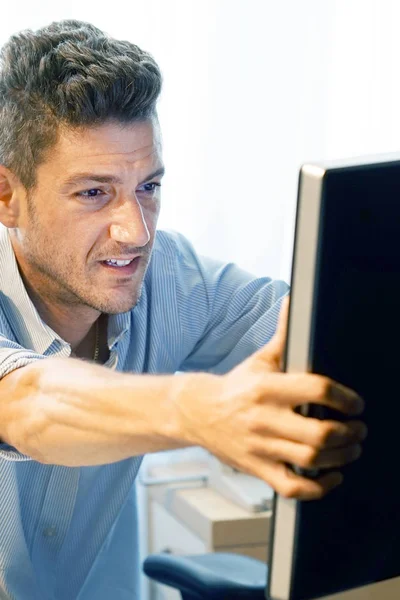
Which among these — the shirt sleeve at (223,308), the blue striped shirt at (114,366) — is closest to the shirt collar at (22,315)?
the blue striped shirt at (114,366)

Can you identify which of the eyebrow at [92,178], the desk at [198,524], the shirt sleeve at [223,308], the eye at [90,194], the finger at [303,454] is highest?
the eyebrow at [92,178]

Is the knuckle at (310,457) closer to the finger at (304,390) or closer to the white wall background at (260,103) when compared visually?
the finger at (304,390)

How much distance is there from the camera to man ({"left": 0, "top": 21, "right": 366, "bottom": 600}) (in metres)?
1.42

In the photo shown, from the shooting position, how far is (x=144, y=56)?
1546 millimetres

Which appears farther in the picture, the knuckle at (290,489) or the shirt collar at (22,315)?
the shirt collar at (22,315)

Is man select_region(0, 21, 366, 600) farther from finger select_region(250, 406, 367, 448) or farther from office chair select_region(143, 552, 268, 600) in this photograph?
finger select_region(250, 406, 367, 448)

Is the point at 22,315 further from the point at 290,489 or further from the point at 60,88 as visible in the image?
the point at 290,489

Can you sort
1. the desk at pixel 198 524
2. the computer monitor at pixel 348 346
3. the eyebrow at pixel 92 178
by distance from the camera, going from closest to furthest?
the computer monitor at pixel 348 346
the eyebrow at pixel 92 178
the desk at pixel 198 524

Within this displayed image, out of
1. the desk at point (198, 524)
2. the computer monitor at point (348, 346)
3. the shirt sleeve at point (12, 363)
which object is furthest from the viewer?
the desk at point (198, 524)

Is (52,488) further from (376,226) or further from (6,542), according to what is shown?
(376,226)

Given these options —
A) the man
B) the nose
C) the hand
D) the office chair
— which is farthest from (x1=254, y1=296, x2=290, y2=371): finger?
the office chair

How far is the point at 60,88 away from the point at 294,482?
89 cm

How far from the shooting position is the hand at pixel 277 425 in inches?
26.1

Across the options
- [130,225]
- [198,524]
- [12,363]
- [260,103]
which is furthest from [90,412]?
[260,103]
